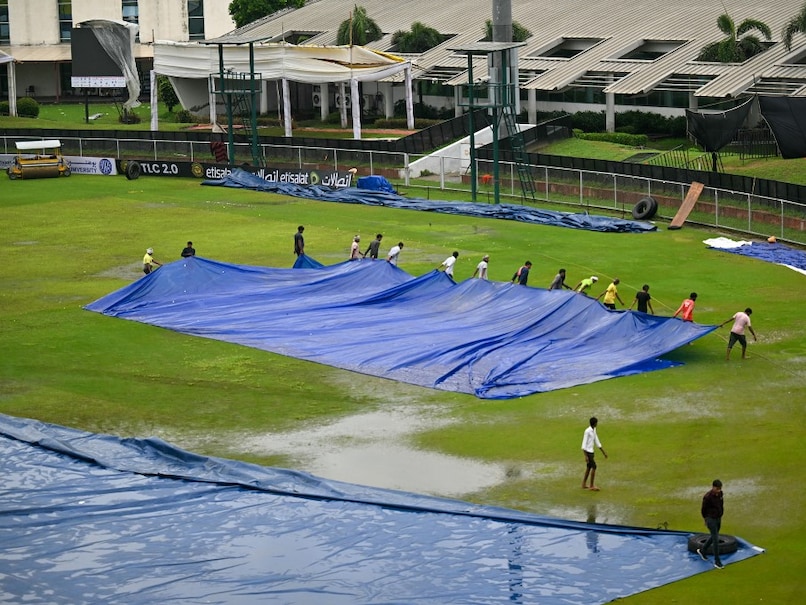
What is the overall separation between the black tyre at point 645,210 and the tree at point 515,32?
1248 inches

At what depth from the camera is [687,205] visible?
52406 millimetres

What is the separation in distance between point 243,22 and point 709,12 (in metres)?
43.0

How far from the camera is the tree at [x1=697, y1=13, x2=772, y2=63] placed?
235 ft

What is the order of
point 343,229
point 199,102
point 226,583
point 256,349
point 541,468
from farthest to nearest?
point 199,102, point 343,229, point 256,349, point 541,468, point 226,583

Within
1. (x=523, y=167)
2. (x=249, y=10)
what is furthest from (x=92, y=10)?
(x=523, y=167)

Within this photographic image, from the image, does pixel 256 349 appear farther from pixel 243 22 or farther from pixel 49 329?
pixel 243 22

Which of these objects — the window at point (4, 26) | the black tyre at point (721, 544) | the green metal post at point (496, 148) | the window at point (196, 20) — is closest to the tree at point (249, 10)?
the window at point (196, 20)

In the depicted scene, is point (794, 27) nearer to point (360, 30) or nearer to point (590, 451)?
point (360, 30)

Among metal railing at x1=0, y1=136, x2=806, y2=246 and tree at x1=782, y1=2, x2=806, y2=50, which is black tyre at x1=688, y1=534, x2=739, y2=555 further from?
tree at x1=782, y1=2, x2=806, y2=50

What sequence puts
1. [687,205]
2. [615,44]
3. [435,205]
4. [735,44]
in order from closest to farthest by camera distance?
[687,205] → [435,205] → [735,44] → [615,44]

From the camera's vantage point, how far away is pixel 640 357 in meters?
32.2

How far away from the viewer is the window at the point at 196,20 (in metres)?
112

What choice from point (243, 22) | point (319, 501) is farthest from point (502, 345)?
point (243, 22)

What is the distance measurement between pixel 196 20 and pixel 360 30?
2505 cm
